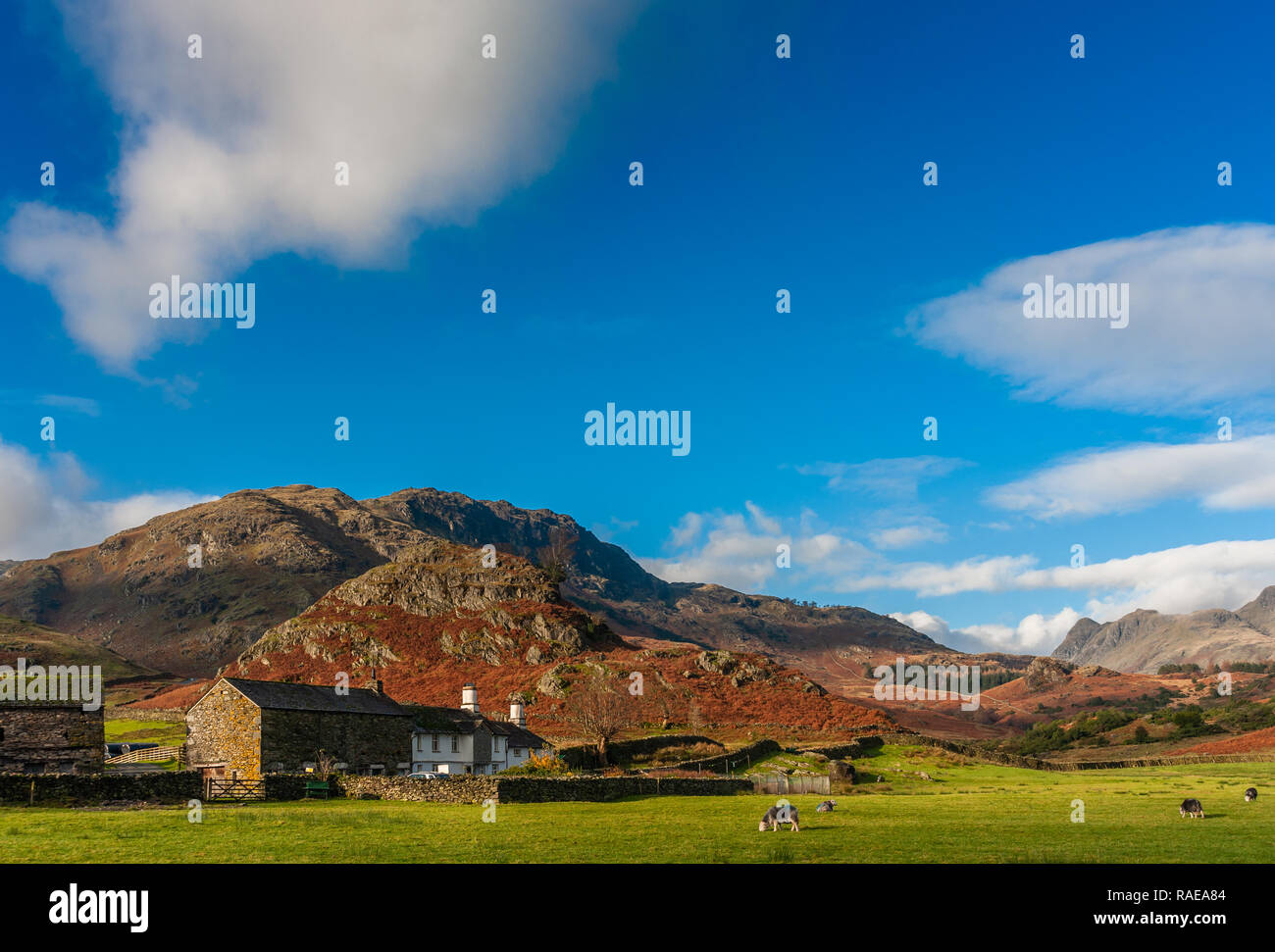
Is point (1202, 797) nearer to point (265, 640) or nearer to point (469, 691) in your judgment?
point (469, 691)

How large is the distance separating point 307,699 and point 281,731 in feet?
11.4

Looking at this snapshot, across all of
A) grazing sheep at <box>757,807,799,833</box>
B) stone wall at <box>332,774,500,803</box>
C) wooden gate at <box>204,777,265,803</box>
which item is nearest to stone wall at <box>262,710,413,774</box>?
stone wall at <box>332,774,500,803</box>

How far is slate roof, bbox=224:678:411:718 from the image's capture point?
52.8 metres

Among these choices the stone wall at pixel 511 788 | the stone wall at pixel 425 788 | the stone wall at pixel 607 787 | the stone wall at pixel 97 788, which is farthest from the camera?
the stone wall at pixel 607 787

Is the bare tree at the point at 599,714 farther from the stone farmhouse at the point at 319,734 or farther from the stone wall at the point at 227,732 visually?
the stone wall at the point at 227,732

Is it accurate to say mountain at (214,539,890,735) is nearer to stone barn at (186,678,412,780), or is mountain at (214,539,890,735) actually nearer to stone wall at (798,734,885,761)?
stone wall at (798,734,885,761)

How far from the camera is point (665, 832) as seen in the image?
27922 mm

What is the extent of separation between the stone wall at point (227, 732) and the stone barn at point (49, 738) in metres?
7.38

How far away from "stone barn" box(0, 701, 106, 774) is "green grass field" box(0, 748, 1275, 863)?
377 inches

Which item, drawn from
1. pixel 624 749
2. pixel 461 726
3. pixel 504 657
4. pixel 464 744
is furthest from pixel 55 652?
pixel 624 749

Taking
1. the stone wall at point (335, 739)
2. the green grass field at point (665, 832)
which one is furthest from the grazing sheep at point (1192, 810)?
the stone wall at point (335, 739)

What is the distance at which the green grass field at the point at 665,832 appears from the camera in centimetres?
2242
